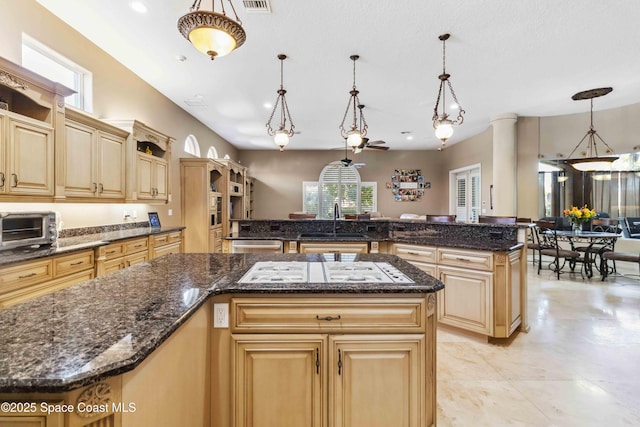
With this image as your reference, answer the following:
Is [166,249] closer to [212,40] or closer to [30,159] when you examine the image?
[30,159]

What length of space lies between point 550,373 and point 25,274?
3861mm

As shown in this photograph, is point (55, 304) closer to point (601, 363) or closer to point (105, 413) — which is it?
point (105, 413)

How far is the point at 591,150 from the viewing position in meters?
5.68

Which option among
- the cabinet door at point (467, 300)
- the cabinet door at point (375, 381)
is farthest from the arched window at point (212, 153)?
the cabinet door at point (375, 381)

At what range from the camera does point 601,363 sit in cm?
245

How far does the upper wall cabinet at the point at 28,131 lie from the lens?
2127mm

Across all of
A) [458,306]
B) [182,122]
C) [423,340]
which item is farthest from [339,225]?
[182,122]

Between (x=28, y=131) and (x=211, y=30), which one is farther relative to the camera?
(x=28, y=131)

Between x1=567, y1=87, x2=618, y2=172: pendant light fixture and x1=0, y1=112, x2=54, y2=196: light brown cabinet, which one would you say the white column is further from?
x1=0, y1=112, x2=54, y2=196: light brown cabinet

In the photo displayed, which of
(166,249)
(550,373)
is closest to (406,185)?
(166,249)

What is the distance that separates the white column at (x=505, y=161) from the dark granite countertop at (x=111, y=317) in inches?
199

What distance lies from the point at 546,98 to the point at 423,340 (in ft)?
17.3

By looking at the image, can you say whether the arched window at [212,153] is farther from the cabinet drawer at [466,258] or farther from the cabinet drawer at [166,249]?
the cabinet drawer at [466,258]

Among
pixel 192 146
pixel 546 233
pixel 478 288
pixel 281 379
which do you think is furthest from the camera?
pixel 192 146
